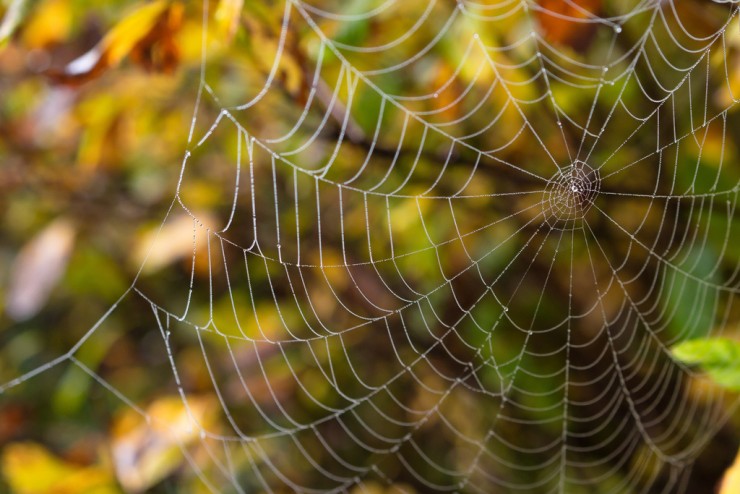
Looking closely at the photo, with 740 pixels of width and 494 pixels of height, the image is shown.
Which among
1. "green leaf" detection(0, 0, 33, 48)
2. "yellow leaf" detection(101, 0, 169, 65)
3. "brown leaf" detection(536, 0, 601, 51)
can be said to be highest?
"brown leaf" detection(536, 0, 601, 51)

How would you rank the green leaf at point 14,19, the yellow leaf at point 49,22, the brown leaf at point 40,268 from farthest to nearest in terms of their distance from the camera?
the brown leaf at point 40,268, the yellow leaf at point 49,22, the green leaf at point 14,19

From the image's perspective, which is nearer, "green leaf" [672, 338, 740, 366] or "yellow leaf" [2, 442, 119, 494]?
"green leaf" [672, 338, 740, 366]

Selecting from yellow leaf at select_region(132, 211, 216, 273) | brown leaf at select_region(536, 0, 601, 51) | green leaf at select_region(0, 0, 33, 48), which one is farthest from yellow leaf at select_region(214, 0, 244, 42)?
yellow leaf at select_region(132, 211, 216, 273)

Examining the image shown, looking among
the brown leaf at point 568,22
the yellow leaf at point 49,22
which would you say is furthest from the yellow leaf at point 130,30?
the brown leaf at point 568,22

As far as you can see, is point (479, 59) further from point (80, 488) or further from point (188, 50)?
point (80, 488)

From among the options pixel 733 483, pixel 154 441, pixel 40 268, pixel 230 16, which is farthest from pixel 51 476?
pixel 733 483

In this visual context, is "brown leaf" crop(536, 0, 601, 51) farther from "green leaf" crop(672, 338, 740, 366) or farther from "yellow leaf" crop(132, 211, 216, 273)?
"yellow leaf" crop(132, 211, 216, 273)

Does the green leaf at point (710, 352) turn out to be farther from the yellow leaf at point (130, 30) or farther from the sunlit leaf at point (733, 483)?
the yellow leaf at point (130, 30)

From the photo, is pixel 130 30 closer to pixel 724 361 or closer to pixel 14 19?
pixel 14 19
